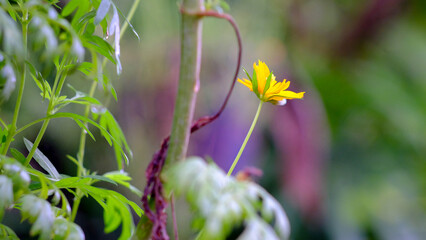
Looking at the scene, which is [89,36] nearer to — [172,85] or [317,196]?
[172,85]

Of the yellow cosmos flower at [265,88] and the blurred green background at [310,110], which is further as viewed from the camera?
the blurred green background at [310,110]

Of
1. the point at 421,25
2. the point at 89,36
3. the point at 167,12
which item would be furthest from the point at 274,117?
the point at 89,36

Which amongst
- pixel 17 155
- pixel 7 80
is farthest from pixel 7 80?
pixel 17 155

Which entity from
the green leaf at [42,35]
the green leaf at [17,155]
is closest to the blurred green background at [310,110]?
the green leaf at [17,155]

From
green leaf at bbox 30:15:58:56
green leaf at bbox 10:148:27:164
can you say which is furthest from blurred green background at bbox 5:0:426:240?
green leaf at bbox 30:15:58:56

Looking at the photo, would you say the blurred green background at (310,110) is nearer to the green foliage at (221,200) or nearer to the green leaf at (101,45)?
the green leaf at (101,45)

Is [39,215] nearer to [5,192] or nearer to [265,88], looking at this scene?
[5,192]
